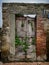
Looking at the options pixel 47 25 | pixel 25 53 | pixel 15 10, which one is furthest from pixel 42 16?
pixel 25 53

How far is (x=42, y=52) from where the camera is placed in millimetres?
7273

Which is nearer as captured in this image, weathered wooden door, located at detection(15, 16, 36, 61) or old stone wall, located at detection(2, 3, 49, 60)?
old stone wall, located at detection(2, 3, 49, 60)

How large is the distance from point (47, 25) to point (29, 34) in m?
0.69

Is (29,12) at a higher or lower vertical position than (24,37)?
higher

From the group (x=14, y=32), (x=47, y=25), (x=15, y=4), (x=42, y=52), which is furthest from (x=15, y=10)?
(x=42, y=52)

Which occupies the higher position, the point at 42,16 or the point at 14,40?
the point at 42,16

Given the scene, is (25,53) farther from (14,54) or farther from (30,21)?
(30,21)

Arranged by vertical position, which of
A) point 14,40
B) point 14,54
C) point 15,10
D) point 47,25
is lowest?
point 14,54

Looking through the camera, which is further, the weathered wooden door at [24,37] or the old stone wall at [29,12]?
the weathered wooden door at [24,37]

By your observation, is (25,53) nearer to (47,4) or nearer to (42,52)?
(42,52)

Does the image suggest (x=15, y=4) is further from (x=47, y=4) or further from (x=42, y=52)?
(x=42, y=52)

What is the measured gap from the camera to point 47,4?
723 cm

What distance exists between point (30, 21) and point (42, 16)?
447mm

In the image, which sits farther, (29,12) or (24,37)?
(24,37)
